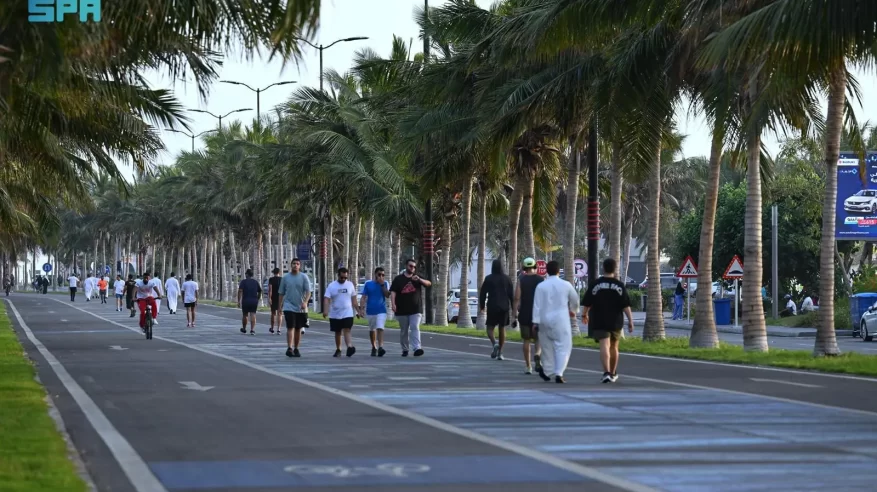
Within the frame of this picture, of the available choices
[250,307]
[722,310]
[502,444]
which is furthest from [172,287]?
[502,444]

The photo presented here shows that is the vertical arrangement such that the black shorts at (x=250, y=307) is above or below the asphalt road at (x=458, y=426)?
above

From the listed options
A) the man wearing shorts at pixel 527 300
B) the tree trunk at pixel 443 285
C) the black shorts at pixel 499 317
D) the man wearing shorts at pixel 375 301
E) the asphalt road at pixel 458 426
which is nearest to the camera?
the asphalt road at pixel 458 426

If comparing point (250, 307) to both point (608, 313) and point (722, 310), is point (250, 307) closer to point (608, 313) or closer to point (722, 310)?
point (608, 313)

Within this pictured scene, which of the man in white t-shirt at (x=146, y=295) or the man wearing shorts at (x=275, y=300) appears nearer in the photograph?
the man in white t-shirt at (x=146, y=295)

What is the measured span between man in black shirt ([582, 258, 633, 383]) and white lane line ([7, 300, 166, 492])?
6.69m

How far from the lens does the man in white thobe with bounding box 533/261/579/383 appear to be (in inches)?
770

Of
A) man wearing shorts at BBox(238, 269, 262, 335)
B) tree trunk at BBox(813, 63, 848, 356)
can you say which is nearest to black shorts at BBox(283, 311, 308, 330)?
tree trunk at BBox(813, 63, 848, 356)

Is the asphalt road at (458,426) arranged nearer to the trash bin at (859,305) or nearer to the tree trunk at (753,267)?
the tree trunk at (753,267)

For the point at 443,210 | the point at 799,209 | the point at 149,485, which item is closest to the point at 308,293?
the point at 149,485

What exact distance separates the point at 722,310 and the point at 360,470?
45.8m

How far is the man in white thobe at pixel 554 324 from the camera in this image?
19.5 metres

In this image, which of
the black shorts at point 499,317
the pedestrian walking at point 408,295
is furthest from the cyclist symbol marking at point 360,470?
the pedestrian walking at point 408,295

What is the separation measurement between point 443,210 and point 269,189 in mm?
11674

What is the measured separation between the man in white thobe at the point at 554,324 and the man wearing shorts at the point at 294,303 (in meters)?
7.27
